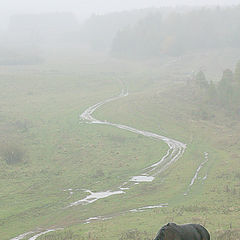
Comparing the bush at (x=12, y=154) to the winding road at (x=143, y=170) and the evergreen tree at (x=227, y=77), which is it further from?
the evergreen tree at (x=227, y=77)

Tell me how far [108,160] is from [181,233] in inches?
1991

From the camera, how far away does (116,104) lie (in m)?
108

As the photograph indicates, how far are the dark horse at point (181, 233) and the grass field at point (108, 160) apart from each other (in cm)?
1560

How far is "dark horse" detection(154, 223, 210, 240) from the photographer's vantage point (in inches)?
585

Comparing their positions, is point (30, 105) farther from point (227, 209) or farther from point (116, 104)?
point (227, 209)

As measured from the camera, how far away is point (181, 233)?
1504 centimetres

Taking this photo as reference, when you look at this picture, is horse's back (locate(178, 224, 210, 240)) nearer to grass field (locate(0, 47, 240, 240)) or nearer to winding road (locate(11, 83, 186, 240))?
grass field (locate(0, 47, 240, 240))

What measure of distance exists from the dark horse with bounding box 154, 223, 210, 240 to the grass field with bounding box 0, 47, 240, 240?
15605mm

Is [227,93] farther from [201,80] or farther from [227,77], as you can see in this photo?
[201,80]

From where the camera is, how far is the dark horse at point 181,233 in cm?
1487

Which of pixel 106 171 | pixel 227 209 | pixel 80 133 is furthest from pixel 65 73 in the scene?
pixel 227 209

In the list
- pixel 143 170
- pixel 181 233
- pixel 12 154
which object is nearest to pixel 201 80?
pixel 143 170

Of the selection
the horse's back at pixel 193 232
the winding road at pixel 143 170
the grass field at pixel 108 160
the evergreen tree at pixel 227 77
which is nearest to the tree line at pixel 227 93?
the evergreen tree at pixel 227 77

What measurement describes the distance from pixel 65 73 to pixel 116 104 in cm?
5093
